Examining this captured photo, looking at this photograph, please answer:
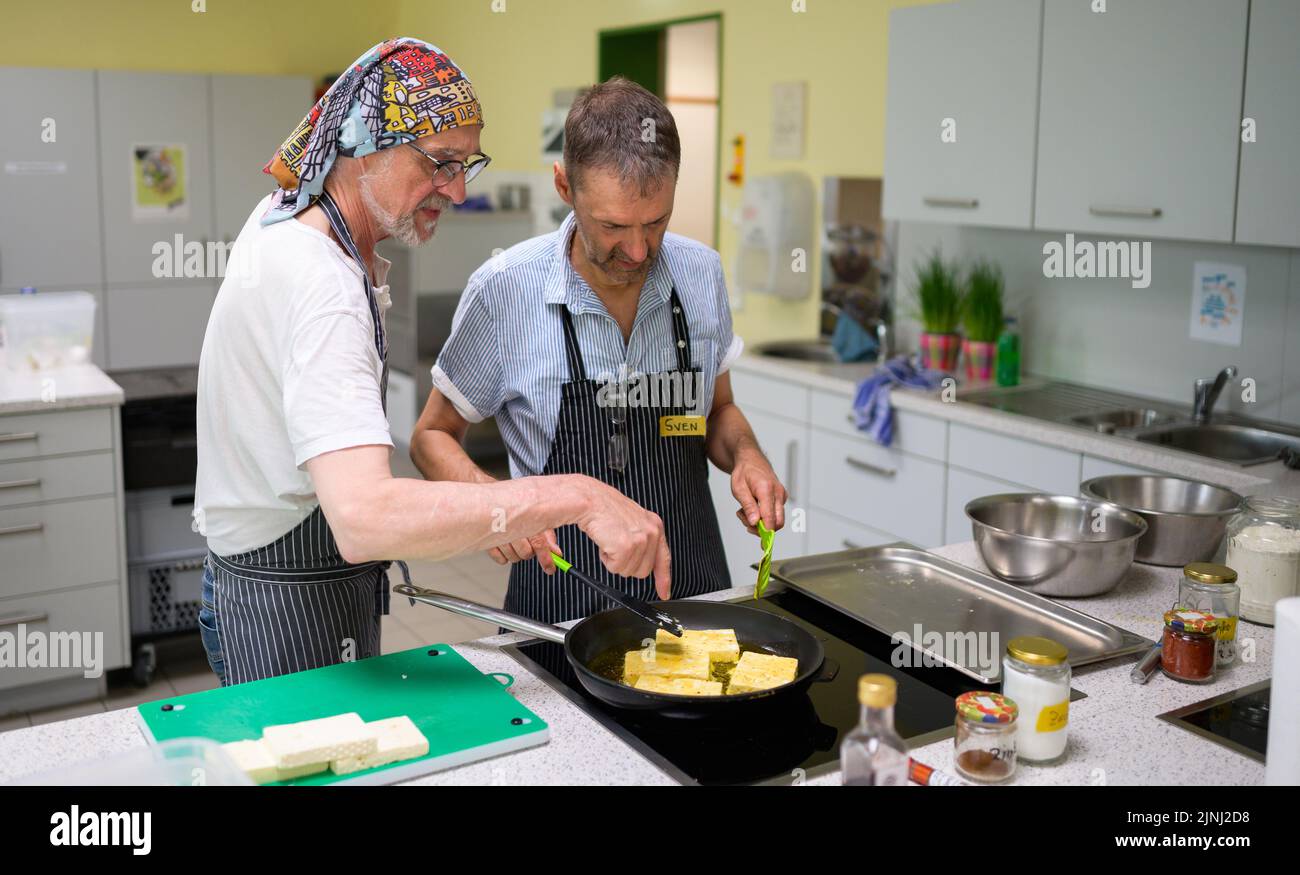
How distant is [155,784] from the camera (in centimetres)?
116

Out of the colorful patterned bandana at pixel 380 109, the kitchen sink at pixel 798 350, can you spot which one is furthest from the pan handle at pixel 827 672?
the kitchen sink at pixel 798 350

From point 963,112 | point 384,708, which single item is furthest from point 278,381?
point 963,112

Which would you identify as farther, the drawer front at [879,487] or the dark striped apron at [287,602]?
the drawer front at [879,487]

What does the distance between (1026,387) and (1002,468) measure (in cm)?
56

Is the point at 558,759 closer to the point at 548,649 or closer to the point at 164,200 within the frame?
the point at 548,649

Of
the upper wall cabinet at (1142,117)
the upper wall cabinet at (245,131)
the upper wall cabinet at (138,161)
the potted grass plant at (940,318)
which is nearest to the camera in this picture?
the upper wall cabinet at (1142,117)

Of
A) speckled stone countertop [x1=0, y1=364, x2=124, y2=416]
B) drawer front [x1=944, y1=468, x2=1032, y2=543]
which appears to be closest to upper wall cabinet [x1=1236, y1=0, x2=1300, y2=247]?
drawer front [x1=944, y1=468, x2=1032, y2=543]

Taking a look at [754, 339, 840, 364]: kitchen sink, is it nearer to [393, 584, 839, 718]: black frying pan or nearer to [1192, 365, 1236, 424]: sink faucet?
[1192, 365, 1236, 424]: sink faucet

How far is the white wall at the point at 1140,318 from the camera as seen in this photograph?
3.28 metres

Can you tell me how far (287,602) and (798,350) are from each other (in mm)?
3059

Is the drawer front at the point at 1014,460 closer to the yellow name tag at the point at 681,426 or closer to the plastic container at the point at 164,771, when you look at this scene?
the yellow name tag at the point at 681,426

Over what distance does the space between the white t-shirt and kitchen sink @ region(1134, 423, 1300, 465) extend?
231 centimetres

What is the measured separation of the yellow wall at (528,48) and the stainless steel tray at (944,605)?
2530 mm

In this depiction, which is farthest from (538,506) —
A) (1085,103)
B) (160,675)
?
(160,675)
